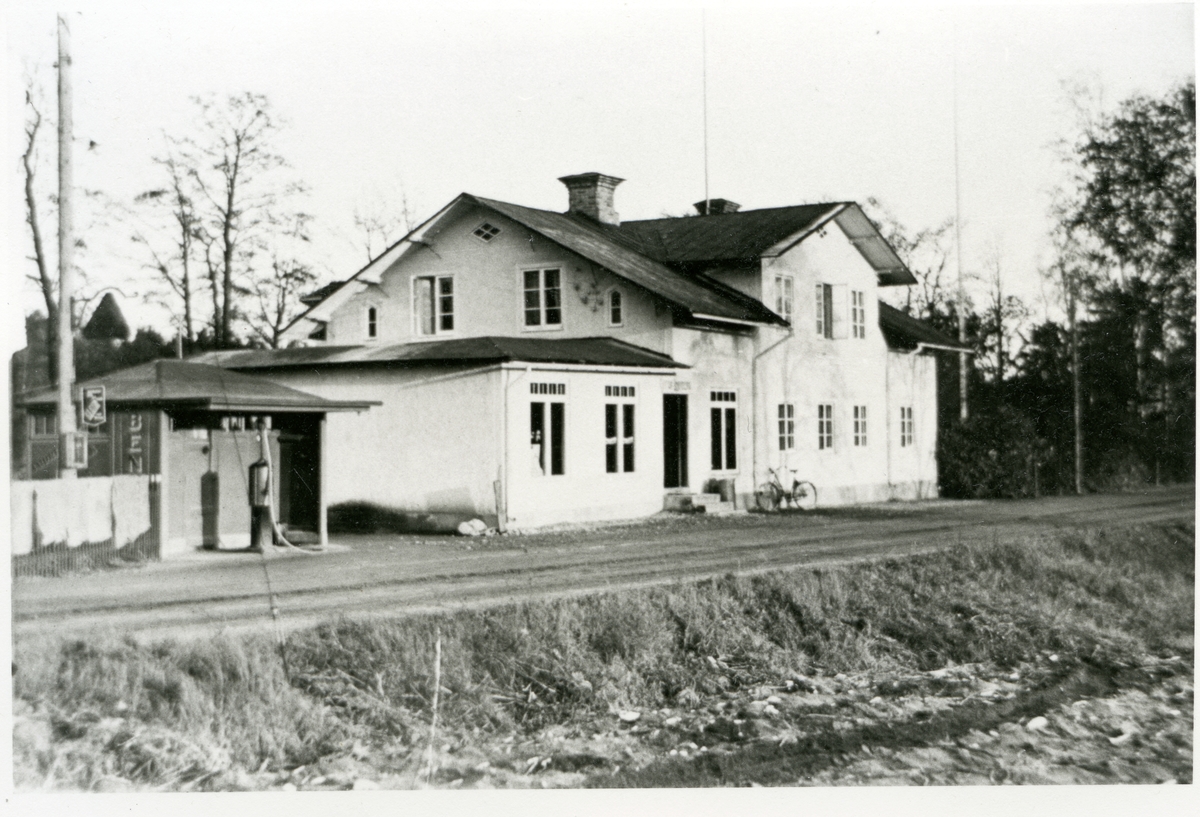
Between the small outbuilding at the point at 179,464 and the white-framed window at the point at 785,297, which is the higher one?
the white-framed window at the point at 785,297

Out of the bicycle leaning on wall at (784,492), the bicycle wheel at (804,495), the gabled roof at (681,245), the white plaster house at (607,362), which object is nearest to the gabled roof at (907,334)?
the white plaster house at (607,362)

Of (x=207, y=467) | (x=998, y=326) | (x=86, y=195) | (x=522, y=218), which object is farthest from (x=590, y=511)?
(x=998, y=326)

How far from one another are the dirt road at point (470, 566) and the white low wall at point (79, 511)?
0.47m

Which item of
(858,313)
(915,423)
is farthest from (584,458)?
(915,423)

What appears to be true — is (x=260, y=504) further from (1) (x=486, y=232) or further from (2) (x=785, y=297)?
(2) (x=785, y=297)

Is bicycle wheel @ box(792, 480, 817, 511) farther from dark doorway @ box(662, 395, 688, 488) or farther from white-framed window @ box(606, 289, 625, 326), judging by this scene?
white-framed window @ box(606, 289, 625, 326)

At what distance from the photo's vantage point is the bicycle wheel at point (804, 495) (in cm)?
2478

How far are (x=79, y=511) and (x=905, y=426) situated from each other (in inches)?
815

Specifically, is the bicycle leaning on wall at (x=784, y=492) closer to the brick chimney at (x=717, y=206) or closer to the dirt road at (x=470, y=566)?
the dirt road at (x=470, y=566)

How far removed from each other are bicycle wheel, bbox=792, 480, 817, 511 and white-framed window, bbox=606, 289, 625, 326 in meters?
4.86

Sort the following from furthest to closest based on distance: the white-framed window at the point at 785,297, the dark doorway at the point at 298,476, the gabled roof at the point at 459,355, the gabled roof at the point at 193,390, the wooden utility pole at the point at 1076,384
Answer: the white-framed window at the point at 785,297, the wooden utility pole at the point at 1076,384, the gabled roof at the point at 459,355, the dark doorway at the point at 298,476, the gabled roof at the point at 193,390

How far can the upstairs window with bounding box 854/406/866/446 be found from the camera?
27953mm

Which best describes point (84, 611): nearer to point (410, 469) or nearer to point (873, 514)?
point (410, 469)

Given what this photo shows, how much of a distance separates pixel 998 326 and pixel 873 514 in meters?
8.28
